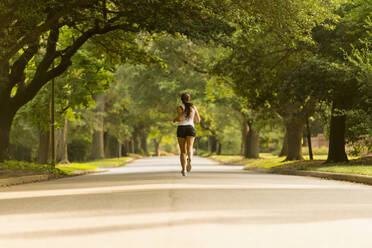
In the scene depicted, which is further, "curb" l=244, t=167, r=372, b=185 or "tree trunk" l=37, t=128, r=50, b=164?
"tree trunk" l=37, t=128, r=50, b=164

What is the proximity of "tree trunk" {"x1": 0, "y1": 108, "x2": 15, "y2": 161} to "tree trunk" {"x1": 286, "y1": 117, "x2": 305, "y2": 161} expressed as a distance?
14.4 metres

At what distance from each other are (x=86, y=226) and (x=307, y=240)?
2869mm

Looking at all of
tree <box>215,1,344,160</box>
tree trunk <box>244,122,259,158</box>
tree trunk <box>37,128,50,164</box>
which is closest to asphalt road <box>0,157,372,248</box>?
tree <box>215,1,344,160</box>

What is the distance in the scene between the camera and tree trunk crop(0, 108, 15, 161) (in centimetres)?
2322

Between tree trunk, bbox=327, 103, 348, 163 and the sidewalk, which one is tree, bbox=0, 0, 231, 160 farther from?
tree trunk, bbox=327, 103, 348, 163

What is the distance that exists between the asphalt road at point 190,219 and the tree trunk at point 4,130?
1240 centimetres

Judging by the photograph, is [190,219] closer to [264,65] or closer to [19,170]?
[19,170]

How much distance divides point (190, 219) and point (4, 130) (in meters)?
17.7

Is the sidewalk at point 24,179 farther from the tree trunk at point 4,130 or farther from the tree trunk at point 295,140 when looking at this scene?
the tree trunk at point 295,140

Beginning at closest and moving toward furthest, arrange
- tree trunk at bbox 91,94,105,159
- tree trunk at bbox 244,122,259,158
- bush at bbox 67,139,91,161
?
tree trunk at bbox 244,122,259,158
tree trunk at bbox 91,94,105,159
bush at bbox 67,139,91,161

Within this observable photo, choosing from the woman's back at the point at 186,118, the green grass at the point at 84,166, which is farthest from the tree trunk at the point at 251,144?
the woman's back at the point at 186,118

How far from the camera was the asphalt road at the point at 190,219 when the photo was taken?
6138mm

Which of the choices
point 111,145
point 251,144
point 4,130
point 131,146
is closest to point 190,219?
point 4,130

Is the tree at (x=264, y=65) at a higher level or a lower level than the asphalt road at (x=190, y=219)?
higher
